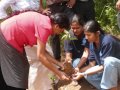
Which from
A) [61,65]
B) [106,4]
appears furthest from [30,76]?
[106,4]

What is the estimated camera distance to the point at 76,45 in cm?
454

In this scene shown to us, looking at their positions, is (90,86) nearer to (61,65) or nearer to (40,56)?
(61,65)

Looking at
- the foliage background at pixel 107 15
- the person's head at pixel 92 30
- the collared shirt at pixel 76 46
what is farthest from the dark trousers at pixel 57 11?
the foliage background at pixel 107 15

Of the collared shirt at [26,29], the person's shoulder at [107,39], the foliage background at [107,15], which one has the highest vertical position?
the collared shirt at [26,29]

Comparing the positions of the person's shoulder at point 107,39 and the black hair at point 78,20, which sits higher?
the black hair at point 78,20

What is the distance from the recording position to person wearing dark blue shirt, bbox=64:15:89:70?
4.29 metres

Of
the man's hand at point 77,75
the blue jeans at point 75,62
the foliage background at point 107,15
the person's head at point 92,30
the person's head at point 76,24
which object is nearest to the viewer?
the person's head at point 92,30

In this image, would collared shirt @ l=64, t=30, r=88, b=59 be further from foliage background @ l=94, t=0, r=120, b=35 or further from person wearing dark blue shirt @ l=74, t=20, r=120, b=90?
foliage background @ l=94, t=0, r=120, b=35

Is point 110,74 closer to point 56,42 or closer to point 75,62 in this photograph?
point 75,62

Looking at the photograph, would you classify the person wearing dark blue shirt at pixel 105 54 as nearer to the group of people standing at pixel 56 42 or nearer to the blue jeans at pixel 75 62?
the group of people standing at pixel 56 42

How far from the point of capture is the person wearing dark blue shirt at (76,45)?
429cm

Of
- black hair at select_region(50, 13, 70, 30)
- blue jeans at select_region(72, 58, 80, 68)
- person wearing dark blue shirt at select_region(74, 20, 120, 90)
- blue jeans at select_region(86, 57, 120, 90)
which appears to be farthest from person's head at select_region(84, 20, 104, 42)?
blue jeans at select_region(72, 58, 80, 68)

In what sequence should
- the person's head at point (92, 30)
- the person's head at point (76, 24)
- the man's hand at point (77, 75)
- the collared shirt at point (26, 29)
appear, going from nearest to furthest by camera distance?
1. the collared shirt at point (26, 29)
2. the person's head at point (92, 30)
3. the man's hand at point (77, 75)
4. the person's head at point (76, 24)

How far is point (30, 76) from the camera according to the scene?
13.7ft
